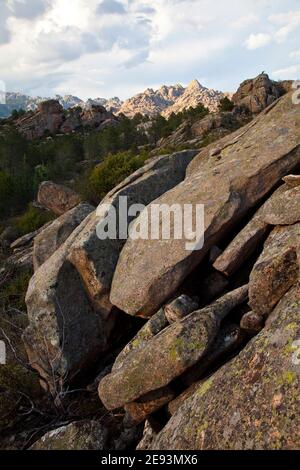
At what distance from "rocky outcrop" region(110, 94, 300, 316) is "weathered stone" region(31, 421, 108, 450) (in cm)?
343

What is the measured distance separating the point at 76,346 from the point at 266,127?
1081cm

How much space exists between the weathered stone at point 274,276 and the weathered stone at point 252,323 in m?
0.14

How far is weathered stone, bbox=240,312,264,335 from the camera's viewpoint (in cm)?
891

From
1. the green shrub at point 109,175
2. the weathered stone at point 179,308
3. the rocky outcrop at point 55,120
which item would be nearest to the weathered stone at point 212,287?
the weathered stone at point 179,308

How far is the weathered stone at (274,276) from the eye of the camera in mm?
8586

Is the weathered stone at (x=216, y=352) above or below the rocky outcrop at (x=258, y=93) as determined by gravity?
below

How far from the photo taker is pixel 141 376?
887 centimetres

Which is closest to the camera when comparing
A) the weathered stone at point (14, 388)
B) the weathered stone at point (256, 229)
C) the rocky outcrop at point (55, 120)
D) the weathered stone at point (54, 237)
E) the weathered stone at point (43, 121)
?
the weathered stone at point (256, 229)

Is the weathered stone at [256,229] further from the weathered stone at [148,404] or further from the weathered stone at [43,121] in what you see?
the weathered stone at [43,121]

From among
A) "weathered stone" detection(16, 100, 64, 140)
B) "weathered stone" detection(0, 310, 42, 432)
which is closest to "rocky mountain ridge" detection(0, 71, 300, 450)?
"weathered stone" detection(0, 310, 42, 432)

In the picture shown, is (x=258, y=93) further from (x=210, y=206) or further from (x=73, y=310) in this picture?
(x=73, y=310)

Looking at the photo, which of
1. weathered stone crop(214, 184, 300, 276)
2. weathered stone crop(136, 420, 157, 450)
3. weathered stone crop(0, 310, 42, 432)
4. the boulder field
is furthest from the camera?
Answer: weathered stone crop(0, 310, 42, 432)

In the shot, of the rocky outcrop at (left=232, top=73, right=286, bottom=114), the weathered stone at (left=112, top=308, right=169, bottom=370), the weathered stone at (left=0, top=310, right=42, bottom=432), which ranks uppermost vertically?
the rocky outcrop at (left=232, top=73, right=286, bottom=114)

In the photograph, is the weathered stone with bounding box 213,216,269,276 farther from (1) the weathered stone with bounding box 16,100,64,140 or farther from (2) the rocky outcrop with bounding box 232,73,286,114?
(1) the weathered stone with bounding box 16,100,64,140
